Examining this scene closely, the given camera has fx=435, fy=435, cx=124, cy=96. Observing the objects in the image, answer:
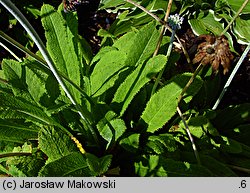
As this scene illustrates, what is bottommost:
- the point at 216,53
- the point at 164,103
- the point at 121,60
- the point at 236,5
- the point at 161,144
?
the point at 161,144

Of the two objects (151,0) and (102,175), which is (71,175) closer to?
(102,175)

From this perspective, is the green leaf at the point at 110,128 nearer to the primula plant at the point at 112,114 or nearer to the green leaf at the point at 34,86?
the primula plant at the point at 112,114

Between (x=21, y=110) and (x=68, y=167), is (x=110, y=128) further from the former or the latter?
(x=21, y=110)

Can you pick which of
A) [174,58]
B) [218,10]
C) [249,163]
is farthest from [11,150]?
[218,10]

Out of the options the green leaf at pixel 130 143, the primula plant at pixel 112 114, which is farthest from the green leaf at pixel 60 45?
the green leaf at pixel 130 143

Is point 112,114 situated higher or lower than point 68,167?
higher

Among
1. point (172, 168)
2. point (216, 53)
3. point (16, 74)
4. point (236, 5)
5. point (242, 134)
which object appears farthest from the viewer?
point (236, 5)

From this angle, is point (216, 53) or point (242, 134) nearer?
point (216, 53)

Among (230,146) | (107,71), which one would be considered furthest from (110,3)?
(230,146)
